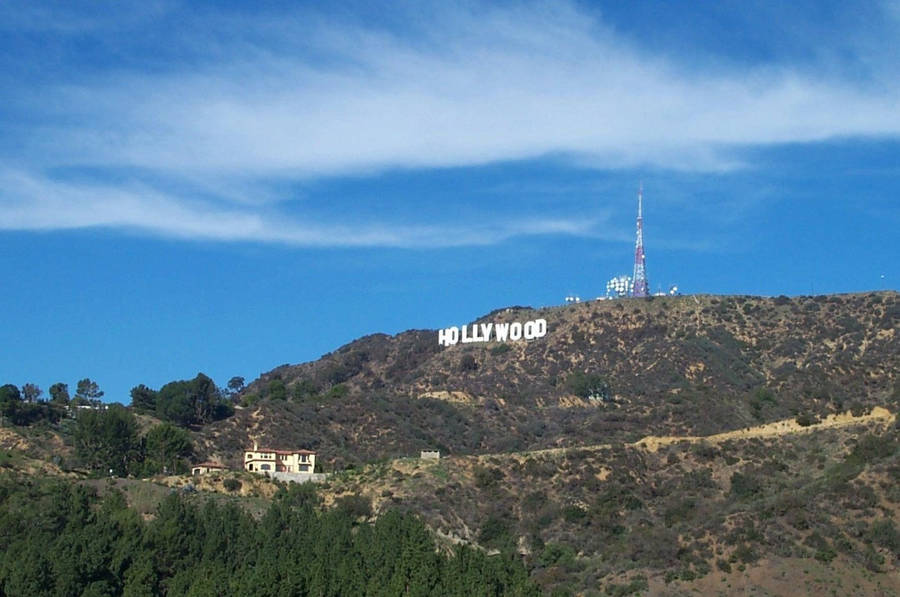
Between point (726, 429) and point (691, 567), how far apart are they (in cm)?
3594

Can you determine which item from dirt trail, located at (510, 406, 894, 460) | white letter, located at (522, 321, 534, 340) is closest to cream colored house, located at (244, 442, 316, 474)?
dirt trail, located at (510, 406, 894, 460)

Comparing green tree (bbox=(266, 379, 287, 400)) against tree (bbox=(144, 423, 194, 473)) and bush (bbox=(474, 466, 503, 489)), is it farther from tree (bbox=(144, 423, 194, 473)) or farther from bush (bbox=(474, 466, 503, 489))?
bush (bbox=(474, 466, 503, 489))

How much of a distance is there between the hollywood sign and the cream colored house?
5993cm

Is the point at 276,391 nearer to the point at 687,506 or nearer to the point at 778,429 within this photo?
the point at 778,429

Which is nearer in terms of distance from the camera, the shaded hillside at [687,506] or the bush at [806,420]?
the shaded hillside at [687,506]

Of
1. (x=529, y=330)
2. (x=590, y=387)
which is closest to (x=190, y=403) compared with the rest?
(x=590, y=387)

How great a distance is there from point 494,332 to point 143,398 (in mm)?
47704

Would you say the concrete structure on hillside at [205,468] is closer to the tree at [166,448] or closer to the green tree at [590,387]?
the tree at [166,448]

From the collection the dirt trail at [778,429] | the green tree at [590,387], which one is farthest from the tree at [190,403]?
the dirt trail at [778,429]

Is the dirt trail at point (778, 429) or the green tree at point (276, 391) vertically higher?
the green tree at point (276, 391)

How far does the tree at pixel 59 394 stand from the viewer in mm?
144288

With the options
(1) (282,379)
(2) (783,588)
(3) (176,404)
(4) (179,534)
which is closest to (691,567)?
(2) (783,588)

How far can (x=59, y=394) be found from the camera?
146125 millimetres

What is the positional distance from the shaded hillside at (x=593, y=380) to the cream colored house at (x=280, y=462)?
29.3ft
